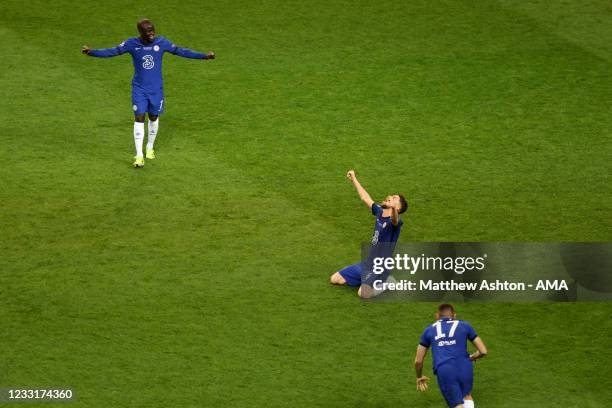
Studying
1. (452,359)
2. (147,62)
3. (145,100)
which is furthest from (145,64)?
(452,359)

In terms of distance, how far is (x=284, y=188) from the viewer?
2167 cm

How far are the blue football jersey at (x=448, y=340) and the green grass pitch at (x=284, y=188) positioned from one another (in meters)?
0.99

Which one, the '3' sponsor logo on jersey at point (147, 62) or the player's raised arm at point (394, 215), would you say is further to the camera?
the '3' sponsor logo on jersey at point (147, 62)

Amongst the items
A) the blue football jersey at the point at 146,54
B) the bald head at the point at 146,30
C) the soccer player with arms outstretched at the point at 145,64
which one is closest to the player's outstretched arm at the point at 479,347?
the soccer player with arms outstretched at the point at 145,64

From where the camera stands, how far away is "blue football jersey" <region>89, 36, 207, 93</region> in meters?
21.5

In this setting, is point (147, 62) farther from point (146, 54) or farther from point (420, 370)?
point (420, 370)

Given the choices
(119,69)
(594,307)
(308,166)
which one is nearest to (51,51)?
(119,69)

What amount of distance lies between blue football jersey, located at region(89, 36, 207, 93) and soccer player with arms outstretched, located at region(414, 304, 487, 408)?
26.9 ft

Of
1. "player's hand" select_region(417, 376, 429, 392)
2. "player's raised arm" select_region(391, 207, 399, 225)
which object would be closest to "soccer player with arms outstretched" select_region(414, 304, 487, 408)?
"player's hand" select_region(417, 376, 429, 392)

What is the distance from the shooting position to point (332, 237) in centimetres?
2008

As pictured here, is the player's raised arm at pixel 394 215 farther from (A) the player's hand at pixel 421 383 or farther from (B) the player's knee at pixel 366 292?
(A) the player's hand at pixel 421 383

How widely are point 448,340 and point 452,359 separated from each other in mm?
223

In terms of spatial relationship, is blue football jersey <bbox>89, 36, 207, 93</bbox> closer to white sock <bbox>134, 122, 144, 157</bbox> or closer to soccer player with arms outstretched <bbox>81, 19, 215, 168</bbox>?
soccer player with arms outstretched <bbox>81, 19, 215, 168</bbox>

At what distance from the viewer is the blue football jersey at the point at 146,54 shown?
21.5 metres
